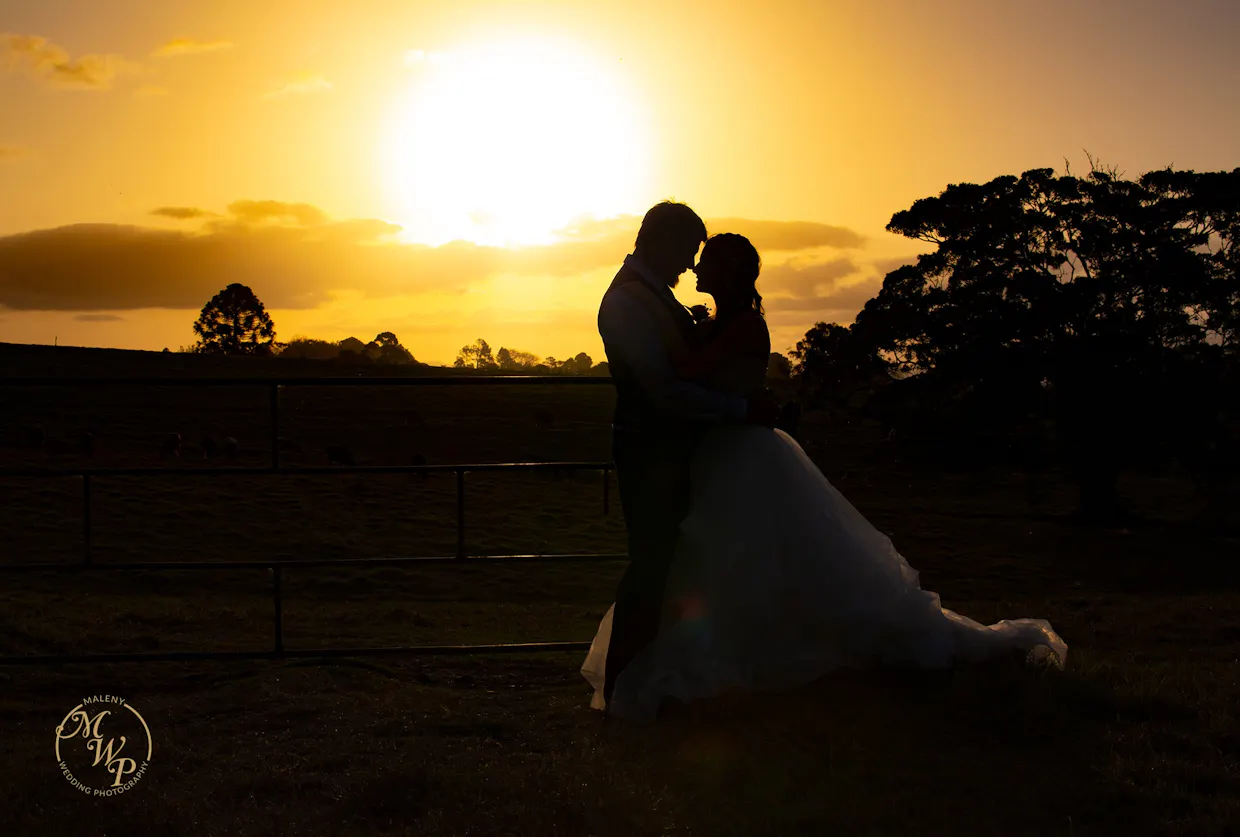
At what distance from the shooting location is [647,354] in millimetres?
3822

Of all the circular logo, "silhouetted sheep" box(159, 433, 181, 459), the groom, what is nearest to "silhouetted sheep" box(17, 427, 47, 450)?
"silhouetted sheep" box(159, 433, 181, 459)

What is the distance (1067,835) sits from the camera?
271 centimetres

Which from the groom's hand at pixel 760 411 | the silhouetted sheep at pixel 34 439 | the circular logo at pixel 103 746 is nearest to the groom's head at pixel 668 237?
the groom's hand at pixel 760 411

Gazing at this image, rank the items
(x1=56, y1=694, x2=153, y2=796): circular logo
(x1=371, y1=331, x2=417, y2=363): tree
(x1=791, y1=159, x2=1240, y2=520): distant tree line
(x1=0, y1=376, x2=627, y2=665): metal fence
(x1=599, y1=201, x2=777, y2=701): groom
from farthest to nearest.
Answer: (x1=371, y1=331, x2=417, y2=363): tree, (x1=791, y1=159, x2=1240, y2=520): distant tree line, (x1=0, y1=376, x2=627, y2=665): metal fence, (x1=599, y1=201, x2=777, y2=701): groom, (x1=56, y1=694, x2=153, y2=796): circular logo

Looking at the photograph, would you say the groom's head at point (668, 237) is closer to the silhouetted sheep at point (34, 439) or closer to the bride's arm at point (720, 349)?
the bride's arm at point (720, 349)

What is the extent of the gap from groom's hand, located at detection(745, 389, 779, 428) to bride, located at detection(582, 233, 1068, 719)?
0.05 meters

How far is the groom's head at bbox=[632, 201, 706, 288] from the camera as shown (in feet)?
12.9

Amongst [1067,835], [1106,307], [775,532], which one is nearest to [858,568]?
[775,532]

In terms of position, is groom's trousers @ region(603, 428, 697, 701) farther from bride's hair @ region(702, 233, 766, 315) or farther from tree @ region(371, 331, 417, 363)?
tree @ region(371, 331, 417, 363)

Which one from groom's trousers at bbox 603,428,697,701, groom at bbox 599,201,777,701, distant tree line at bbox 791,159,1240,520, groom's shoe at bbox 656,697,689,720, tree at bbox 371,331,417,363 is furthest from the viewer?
tree at bbox 371,331,417,363

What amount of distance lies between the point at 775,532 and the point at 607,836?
1517mm

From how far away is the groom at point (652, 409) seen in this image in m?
3.86

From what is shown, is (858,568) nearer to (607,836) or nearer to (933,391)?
(607,836)

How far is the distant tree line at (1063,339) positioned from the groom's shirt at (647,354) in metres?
25.3
